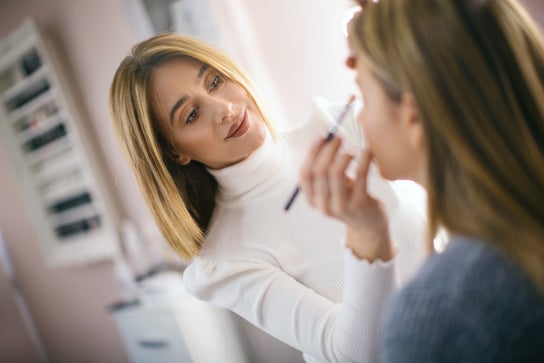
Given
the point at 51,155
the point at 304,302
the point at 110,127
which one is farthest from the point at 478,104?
the point at 51,155

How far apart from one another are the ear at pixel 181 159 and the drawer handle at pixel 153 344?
3.36 feet

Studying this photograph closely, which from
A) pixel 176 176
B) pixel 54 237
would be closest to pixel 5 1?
pixel 54 237

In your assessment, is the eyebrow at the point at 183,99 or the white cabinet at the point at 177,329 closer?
the eyebrow at the point at 183,99

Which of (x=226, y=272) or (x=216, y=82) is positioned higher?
(x=216, y=82)

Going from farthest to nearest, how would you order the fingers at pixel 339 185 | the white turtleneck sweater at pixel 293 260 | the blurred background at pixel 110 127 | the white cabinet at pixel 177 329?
the white cabinet at pixel 177 329
the blurred background at pixel 110 127
the white turtleneck sweater at pixel 293 260
the fingers at pixel 339 185

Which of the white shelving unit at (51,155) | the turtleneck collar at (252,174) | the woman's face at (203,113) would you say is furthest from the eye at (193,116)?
the white shelving unit at (51,155)

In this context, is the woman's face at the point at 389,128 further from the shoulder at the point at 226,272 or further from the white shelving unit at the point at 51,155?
the white shelving unit at the point at 51,155

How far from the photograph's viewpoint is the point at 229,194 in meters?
0.91

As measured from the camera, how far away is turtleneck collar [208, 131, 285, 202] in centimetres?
88

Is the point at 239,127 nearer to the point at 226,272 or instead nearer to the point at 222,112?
the point at 222,112

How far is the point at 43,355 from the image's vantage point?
2.59 metres

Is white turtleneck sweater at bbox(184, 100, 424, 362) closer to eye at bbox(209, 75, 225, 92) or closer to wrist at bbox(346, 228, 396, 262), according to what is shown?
wrist at bbox(346, 228, 396, 262)

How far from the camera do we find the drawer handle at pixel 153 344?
65.5 inches

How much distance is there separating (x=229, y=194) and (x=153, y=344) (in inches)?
42.5
